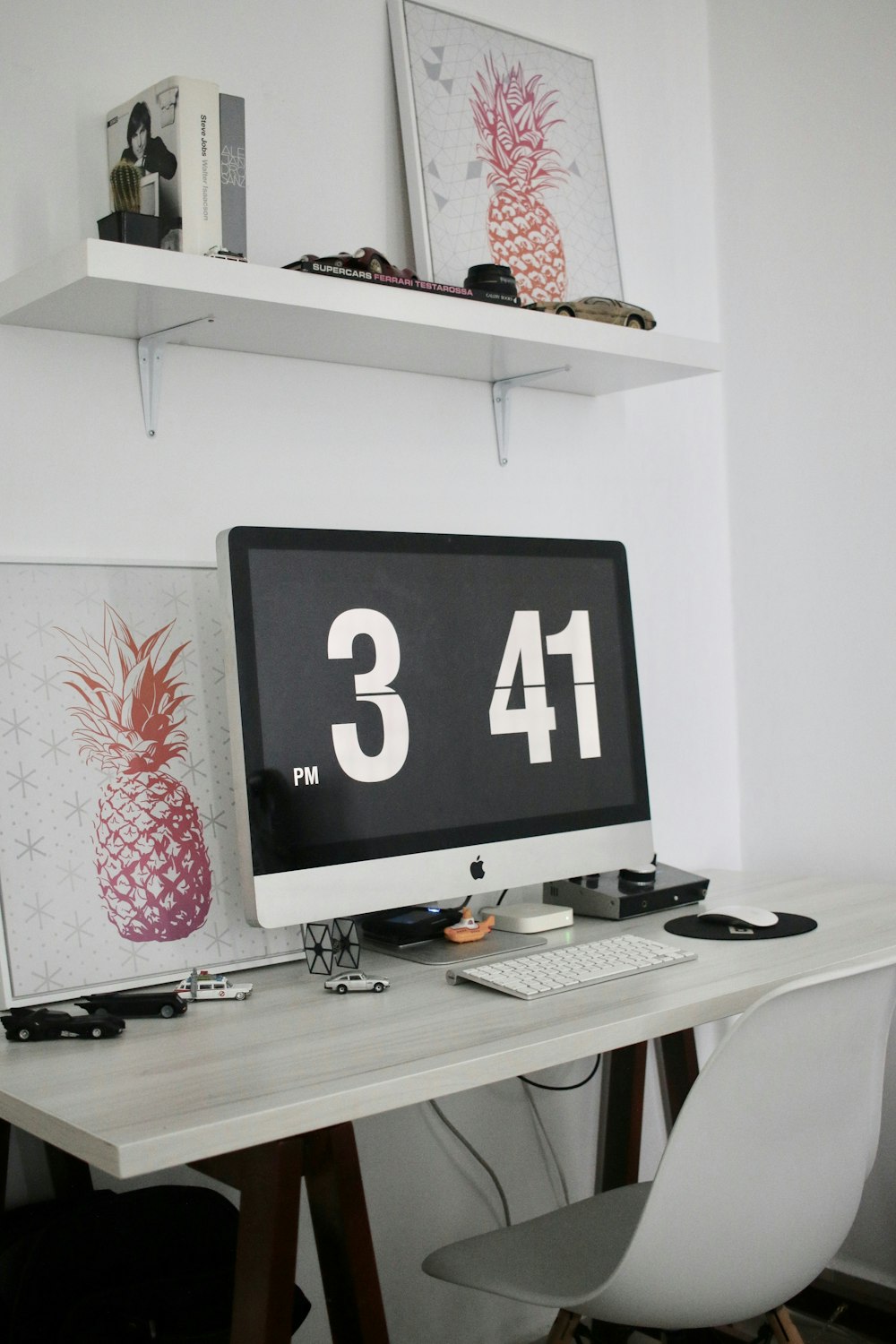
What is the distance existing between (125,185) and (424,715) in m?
0.74

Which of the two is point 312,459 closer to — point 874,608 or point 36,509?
point 36,509

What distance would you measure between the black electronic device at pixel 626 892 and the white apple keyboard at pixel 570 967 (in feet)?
0.55

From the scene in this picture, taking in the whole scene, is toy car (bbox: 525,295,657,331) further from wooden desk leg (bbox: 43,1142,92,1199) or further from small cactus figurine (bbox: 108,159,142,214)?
wooden desk leg (bbox: 43,1142,92,1199)

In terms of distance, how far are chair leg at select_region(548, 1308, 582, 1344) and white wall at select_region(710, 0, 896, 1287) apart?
0.89m

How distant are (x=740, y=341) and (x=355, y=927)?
4.66 ft

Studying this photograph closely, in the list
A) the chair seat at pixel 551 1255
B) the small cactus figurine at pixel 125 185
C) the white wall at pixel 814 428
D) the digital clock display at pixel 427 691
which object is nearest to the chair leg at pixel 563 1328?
the chair seat at pixel 551 1255

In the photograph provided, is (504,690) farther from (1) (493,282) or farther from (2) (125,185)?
(2) (125,185)

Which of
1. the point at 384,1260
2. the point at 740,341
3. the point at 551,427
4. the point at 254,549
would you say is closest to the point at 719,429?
the point at 740,341

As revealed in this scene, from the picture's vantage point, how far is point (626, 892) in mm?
1867

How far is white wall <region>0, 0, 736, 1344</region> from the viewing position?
1635 mm

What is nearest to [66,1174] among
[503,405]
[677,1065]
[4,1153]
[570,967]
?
[4,1153]

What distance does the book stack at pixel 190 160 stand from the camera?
1539 mm

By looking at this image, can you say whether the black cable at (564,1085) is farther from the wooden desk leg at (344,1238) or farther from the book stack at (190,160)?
the book stack at (190,160)

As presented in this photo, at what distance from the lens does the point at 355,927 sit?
1.63m
